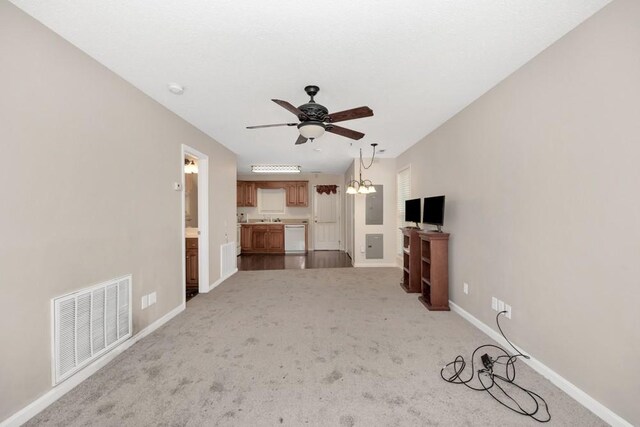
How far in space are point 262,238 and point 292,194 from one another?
1710 mm

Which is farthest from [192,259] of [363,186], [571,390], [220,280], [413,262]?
[571,390]

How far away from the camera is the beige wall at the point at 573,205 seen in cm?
143

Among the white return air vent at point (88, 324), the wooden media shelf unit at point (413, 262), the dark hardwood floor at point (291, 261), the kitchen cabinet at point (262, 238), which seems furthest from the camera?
the kitchen cabinet at point (262, 238)

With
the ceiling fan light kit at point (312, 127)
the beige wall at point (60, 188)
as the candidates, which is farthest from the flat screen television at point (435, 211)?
the beige wall at point (60, 188)

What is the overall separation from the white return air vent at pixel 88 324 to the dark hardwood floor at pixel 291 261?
133 inches

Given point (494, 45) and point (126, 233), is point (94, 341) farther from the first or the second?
point (494, 45)

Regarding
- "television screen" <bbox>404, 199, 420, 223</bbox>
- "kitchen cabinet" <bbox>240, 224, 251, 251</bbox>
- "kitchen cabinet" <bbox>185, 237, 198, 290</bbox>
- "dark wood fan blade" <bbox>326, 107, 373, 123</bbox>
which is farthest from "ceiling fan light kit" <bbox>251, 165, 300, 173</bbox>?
"dark wood fan blade" <bbox>326, 107, 373, 123</bbox>

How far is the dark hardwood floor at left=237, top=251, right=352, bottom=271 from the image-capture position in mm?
5914

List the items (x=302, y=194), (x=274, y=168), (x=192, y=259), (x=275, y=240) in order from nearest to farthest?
(x=192, y=259) < (x=274, y=168) < (x=275, y=240) < (x=302, y=194)

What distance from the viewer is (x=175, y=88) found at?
8.01 ft

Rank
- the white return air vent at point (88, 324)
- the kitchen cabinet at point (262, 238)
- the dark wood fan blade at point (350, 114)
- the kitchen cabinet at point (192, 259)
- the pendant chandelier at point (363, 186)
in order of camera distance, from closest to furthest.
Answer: the white return air vent at point (88, 324) < the dark wood fan blade at point (350, 114) < the kitchen cabinet at point (192, 259) < the pendant chandelier at point (363, 186) < the kitchen cabinet at point (262, 238)

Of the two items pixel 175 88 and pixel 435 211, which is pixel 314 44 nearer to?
pixel 175 88

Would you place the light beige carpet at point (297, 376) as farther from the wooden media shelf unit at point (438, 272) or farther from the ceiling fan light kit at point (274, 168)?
the ceiling fan light kit at point (274, 168)

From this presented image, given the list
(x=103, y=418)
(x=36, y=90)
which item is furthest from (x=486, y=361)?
(x=36, y=90)
